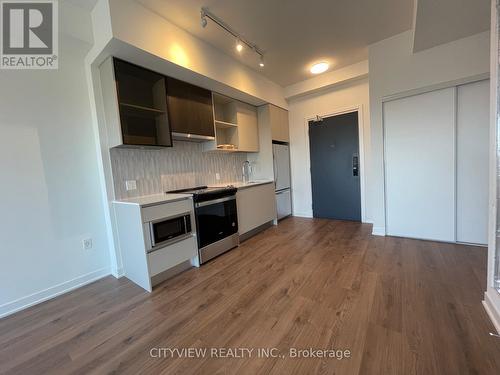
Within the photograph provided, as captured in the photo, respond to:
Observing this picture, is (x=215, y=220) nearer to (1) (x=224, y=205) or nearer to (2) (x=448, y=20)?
(1) (x=224, y=205)

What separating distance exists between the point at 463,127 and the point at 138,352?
3.96 m

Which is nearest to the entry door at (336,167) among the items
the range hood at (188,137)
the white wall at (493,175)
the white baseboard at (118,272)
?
the range hood at (188,137)

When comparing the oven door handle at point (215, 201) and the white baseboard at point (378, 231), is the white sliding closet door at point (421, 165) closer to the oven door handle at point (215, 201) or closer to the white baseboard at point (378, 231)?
the white baseboard at point (378, 231)

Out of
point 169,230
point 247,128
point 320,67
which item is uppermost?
point 320,67

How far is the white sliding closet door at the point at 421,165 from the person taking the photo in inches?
106

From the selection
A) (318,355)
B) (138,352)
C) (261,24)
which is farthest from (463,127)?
(138,352)

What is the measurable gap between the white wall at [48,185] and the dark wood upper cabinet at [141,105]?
0.50 metres

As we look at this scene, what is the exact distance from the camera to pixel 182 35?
7.89 ft

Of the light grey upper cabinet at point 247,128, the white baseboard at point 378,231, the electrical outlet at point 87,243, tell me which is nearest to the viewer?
the electrical outlet at point 87,243

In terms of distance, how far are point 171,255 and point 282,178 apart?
274 centimetres

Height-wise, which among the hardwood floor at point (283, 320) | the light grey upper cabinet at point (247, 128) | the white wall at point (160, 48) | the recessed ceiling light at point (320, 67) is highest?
the recessed ceiling light at point (320, 67)

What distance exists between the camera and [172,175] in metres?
2.97

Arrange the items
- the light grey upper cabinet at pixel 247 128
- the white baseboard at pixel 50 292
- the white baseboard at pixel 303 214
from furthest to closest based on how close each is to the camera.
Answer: the white baseboard at pixel 303 214 < the light grey upper cabinet at pixel 247 128 < the white baseboard at pixel 50 292

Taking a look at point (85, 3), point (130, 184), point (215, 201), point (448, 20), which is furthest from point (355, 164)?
point (85, 3)
